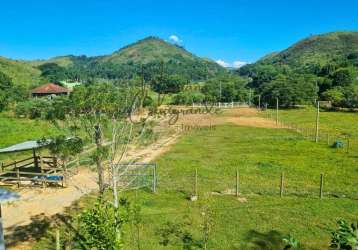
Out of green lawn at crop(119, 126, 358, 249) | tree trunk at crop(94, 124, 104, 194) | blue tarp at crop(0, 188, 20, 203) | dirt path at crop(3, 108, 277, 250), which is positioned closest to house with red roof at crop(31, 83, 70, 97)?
green lawn at crop(119, 126, 358, 249)

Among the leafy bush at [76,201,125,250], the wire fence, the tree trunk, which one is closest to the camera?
the leafy bush at [76,201,125,250]

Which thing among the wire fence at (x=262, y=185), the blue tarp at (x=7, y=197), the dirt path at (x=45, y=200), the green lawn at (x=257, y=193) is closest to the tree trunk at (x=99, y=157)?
the green lawn at (x=257, y=193)

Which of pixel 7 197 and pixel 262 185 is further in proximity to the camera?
pixel 262 185

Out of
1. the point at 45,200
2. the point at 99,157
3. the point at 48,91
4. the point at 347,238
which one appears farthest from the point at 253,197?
the point at 48,91

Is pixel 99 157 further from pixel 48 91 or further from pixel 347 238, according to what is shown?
pixel 48 91

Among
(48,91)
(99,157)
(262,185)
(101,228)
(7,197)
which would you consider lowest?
(262,185)

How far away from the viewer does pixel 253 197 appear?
1855cm

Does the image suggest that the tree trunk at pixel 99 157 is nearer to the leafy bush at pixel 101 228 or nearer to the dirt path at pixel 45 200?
the leafy bush at pixel 101 228

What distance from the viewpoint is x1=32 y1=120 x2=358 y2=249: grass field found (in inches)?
554

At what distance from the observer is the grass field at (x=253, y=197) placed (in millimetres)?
14062

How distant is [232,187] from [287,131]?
27.1 m

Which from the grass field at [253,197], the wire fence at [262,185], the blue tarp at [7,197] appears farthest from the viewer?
the wire fence at [262,185]

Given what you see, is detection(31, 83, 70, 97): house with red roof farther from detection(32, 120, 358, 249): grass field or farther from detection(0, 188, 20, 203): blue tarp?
detection(0, 188, 20, 203): blue tarp

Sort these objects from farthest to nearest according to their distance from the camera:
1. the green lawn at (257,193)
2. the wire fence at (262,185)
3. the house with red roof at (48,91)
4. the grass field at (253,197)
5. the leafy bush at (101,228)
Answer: the house with red roof at (48,91), the wire fence at (262,185), the green lawn at (257,193), the grass field at (253,197), the leafy bush at (101,228)
